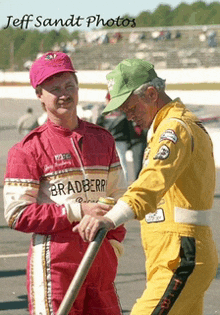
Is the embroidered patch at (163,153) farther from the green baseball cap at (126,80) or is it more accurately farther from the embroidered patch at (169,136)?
the green baseball cap at (126,80)

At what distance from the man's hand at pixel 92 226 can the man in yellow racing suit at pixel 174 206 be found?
472mm

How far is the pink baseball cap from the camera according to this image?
13.7 feet

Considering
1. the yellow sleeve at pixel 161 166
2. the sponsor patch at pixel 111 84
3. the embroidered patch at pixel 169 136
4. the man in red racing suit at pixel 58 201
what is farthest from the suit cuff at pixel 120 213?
the sponsor patch at pixel 111 84

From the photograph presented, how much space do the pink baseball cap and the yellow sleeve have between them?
20.1 inches

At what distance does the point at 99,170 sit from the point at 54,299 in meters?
0.61

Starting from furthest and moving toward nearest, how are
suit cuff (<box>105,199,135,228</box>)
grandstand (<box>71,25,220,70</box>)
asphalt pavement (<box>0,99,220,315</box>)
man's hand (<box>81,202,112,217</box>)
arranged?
grandstand (<box>71,25,220,70</box>) → asphalt pavement (<box>0,99,220,315</box>) → man's hand (<box>81,202,112,217</box>) → suit cuff (<box>105,199,135,228</box>)

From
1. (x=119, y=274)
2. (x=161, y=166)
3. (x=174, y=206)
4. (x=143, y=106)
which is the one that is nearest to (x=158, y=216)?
(x=174, y=206)

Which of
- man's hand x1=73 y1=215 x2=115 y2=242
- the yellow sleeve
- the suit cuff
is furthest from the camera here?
the yellow sleeve

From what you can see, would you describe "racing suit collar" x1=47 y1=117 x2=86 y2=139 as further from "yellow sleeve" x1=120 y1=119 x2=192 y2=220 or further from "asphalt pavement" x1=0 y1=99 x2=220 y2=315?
"asphalt pavement" x1=0 y1=99 x2=220 y2=315

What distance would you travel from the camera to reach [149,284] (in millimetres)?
4266

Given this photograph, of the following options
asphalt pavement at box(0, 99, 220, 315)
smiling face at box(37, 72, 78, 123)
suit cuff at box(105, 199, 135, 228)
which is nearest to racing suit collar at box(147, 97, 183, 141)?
smiling face at box(37, 72, 78, 123)

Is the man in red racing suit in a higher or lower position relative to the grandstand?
lower

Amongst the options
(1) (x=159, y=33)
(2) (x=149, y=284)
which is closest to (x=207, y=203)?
(2) (x=149, y=284)

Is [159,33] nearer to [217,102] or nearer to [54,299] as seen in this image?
[217,102]
